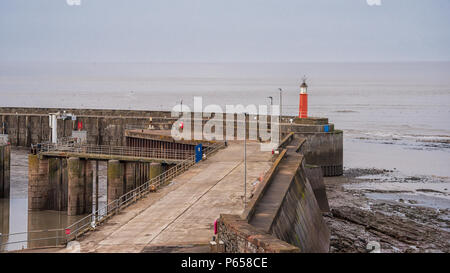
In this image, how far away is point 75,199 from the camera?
3356 centimetres

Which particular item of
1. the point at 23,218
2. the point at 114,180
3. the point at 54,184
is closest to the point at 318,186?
the point at 114,180

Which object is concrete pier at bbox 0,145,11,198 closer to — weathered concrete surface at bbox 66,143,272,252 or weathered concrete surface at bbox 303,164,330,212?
weathered concrete surface at bbox 66,143,272,252

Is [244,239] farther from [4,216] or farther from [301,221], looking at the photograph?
[4,216]

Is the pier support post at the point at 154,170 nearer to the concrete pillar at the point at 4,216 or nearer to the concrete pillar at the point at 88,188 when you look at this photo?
the concrete pillar at the point at 88,188

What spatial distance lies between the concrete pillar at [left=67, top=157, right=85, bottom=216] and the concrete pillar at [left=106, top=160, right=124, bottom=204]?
164 centimetres

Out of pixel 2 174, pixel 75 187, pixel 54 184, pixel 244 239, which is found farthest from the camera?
pixel 2 174

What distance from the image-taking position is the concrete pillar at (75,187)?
110ft

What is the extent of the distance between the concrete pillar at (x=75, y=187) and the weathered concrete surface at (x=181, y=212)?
265 inches

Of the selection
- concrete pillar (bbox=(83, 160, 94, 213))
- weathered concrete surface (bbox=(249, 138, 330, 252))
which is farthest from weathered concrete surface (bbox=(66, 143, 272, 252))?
concrete pillar (bbox=(83, 160, 94, 213))

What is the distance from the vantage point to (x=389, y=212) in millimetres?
35188

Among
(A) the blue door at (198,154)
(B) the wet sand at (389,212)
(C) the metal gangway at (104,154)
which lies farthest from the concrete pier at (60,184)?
(B) the wet sand at (389,212)

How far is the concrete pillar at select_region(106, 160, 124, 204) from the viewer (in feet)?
109

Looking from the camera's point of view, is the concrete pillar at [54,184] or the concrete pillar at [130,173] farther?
the concrete pillar at [54,184]

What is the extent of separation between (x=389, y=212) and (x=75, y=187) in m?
17.3
